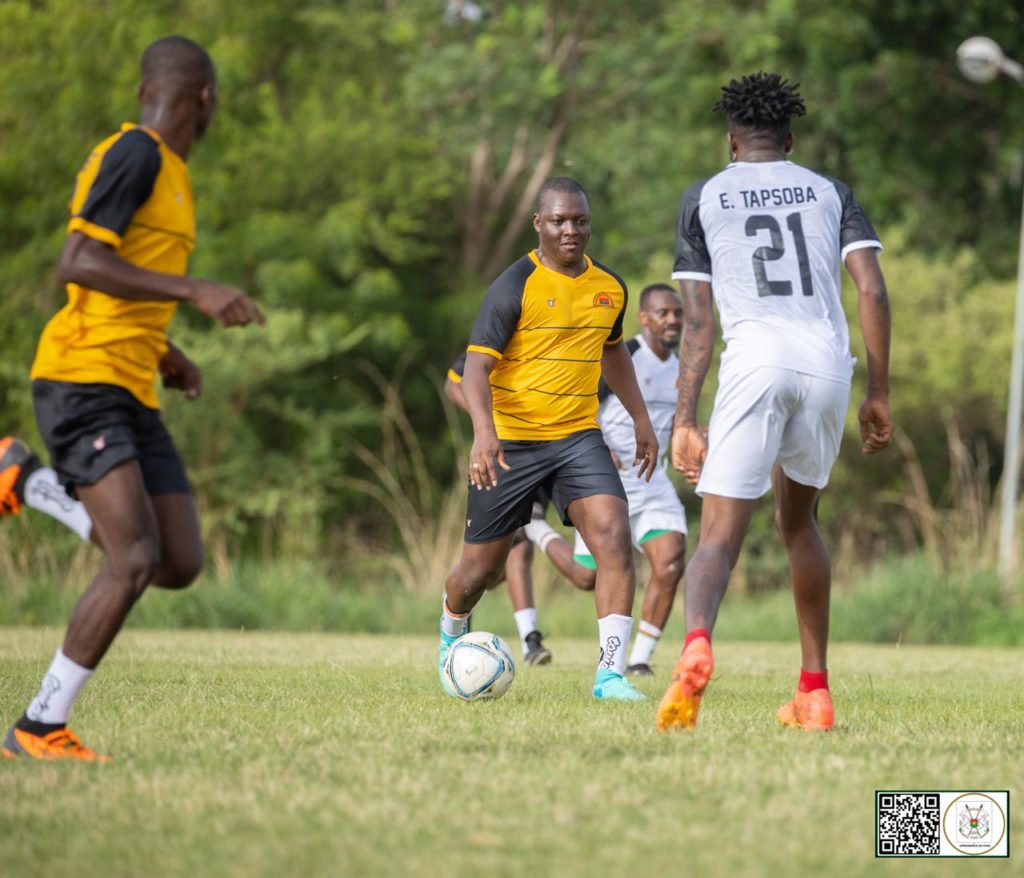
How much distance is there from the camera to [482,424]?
712 centimetres

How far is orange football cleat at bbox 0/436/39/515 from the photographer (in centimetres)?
536

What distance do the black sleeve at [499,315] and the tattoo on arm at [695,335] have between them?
5.35 ft

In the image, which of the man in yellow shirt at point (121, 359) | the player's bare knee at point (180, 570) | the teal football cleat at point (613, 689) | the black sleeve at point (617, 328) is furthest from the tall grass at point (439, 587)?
the man in yellow shirt at point (121, 359)

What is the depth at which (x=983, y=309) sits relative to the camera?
76.7 feet

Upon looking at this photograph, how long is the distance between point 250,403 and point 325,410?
136 cm

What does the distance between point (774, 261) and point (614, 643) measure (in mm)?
2515

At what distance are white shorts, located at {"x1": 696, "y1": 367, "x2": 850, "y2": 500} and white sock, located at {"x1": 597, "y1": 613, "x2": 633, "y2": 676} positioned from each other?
192 centimetres

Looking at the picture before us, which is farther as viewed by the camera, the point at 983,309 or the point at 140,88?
the point at 983,309

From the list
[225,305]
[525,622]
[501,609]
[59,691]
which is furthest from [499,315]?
[501,609]

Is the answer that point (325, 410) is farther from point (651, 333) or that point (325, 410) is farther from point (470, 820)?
point (470, 820)

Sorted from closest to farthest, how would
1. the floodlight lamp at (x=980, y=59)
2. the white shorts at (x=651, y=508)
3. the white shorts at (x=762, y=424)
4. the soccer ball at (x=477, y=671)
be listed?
the white shorts at (x=762, y=424) < the soccer ball at (x=477, y=671) < the white shorts at (x=651, y=508) < the floodlight lamp at (x=980, y=59)

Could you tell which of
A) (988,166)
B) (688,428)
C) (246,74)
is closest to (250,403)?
(246,74)

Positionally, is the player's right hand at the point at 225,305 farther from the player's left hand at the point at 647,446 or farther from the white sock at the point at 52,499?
the player's left hand at the point at 647,446

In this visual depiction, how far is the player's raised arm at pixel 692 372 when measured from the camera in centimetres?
592
